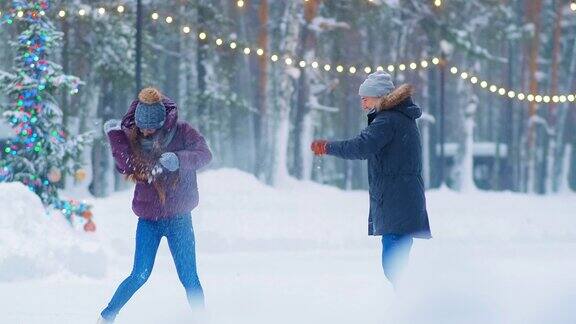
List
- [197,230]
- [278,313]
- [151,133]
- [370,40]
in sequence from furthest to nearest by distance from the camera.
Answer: [370,40] → [197,230] → [278,313] → [151,133]

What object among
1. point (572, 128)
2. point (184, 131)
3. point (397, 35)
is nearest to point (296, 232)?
point (184, 131)

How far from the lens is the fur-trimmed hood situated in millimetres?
7367

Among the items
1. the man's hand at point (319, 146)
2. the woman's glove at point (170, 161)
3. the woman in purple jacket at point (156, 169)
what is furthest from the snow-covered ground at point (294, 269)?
the woman's glove at point (170, 161)

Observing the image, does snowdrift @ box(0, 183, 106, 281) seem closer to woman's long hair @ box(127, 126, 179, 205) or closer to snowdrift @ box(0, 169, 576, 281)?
snowdrift @ box(0, 169, 576, 281)

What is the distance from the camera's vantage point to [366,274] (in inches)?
456

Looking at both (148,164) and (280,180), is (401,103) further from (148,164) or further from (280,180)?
(280,180)

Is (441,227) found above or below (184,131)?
below

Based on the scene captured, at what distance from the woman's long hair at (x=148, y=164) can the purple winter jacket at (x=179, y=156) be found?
29 millimetres

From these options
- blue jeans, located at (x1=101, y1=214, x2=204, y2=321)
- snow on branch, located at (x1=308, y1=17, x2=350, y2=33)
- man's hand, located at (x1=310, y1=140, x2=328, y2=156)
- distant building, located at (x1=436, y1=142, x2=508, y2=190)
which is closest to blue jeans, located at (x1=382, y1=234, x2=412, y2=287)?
man's hand, located at (x1=310, y1=140, x2=328, y2=156)

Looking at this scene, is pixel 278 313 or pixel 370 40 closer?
pixel 278 313

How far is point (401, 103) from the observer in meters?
7.40

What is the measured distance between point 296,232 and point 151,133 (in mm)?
9530

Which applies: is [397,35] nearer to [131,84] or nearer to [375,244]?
[131,84]

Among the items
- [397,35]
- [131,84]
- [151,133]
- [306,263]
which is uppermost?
[397,35]
